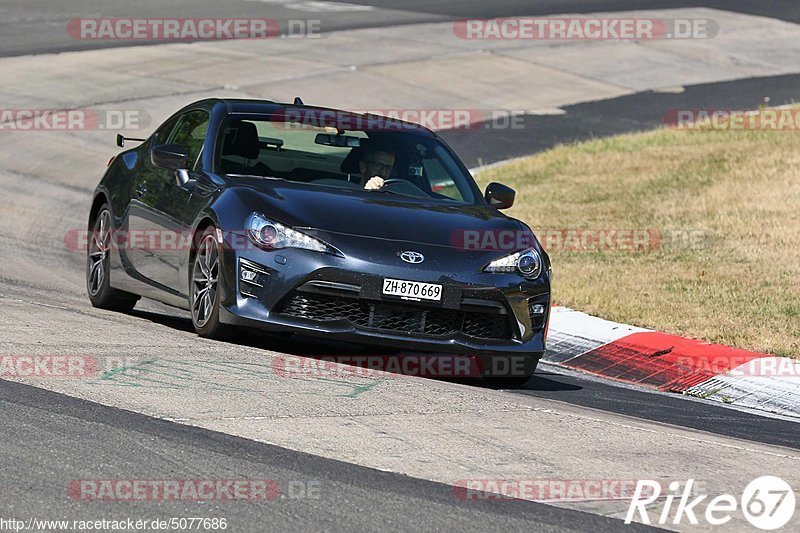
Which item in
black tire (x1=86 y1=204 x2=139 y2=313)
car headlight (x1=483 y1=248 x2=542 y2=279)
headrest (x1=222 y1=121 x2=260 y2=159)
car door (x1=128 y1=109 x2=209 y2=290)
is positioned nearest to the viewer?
car headlight (x1=483 y1=248 x2=542 y2=279)

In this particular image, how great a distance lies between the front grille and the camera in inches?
323

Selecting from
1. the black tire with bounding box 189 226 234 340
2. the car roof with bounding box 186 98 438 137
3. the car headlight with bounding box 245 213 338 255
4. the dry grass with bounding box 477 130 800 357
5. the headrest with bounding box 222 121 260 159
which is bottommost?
the dry grass with bounding box 477 130 800 357

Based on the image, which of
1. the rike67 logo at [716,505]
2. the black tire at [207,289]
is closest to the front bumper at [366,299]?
the black tire at [207,289]

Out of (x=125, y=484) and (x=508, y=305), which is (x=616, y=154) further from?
(x=125, y=484)

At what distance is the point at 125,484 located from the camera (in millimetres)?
5297

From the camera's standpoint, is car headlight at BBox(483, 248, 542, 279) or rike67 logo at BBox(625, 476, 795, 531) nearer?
rike67 logo at BBox(625, 476, 795, 531)

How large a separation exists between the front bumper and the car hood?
0.17 metres

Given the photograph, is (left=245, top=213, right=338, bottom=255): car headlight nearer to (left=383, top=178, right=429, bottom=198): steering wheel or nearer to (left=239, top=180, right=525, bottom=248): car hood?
(left=239, top=180, right=525, bottom=248): car hood

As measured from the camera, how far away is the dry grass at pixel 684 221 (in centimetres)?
1138

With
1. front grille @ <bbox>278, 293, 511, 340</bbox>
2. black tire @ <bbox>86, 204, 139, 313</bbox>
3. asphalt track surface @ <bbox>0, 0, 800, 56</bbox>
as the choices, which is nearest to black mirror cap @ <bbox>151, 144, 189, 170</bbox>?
black tire @ <bbox>86, 204, 139, 313</bbox>

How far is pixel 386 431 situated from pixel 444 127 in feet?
51.4

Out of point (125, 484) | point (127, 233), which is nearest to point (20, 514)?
point (125, 484)

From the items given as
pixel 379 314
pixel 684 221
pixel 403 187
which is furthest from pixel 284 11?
pixel 379 314

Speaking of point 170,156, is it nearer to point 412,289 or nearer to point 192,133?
point 192,133
